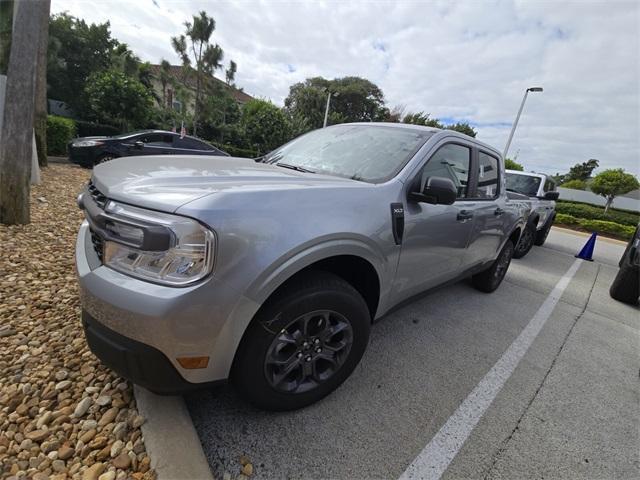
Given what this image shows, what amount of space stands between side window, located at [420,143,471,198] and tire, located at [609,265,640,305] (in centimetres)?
395

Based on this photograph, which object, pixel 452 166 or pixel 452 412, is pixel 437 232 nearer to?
pixel 452 166

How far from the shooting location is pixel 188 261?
133cm

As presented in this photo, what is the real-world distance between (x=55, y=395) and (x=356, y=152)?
2.40 metres

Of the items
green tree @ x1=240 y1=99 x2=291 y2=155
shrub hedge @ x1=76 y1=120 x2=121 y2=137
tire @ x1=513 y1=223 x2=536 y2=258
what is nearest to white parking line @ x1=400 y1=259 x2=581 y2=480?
tire @ x1=513 y1=223 x2=536 y2=258

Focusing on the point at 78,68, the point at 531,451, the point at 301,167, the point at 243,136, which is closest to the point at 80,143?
the point at 301,167

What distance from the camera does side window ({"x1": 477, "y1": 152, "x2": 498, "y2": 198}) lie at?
317cm

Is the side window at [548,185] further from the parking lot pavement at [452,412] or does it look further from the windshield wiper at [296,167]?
the windshield wiper at [296,167]

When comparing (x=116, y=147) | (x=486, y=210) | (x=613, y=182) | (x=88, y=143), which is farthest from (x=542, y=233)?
(x=613, y=182)

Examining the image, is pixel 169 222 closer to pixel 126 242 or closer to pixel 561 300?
pixel 126 242

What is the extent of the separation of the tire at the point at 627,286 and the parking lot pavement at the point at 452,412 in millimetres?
1685

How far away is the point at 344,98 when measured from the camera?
41656 millimetres

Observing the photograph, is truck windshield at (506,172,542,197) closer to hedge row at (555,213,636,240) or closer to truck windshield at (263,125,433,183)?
truck windshield at (263,125,433,183)

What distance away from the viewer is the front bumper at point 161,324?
129 centimetres

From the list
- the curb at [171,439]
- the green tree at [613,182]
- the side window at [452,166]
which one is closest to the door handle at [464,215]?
the side window at [452,166]
